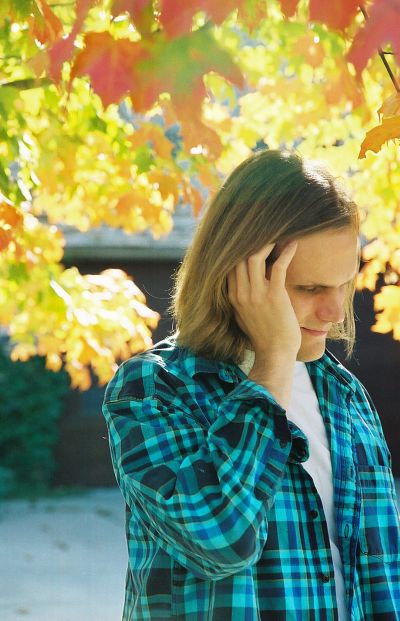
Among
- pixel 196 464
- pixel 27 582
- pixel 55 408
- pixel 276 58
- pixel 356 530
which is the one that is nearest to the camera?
pixel 196 464

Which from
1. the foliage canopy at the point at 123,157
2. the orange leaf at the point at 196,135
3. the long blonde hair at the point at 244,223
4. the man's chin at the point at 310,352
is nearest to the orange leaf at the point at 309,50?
the foliage canopy at the point at 123,157

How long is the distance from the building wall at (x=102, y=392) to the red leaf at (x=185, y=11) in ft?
23.4

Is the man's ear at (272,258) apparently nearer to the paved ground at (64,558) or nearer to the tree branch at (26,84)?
the tree branch at (26,84)

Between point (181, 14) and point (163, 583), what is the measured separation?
3.15 ft

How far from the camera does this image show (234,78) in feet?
5.44

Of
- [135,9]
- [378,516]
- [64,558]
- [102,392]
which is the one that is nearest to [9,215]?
[135,9]

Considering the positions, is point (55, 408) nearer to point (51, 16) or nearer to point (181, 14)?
point (51, 16)

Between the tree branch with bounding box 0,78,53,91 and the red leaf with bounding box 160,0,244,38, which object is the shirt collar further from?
the tree branch with bounding box 0,78,53,91

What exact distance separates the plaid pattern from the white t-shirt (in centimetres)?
2

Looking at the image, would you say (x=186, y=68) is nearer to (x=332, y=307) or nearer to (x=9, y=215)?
(x=332, y=307)

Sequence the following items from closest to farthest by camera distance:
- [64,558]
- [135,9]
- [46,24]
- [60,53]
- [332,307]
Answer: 1. [135,9]
2. [332,307]
3. [60,53]
4. [46,24]
5. [64,558]

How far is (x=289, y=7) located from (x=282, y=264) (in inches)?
19.3

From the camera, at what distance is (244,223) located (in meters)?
1.81

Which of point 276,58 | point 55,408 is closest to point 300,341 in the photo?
point 276,58
